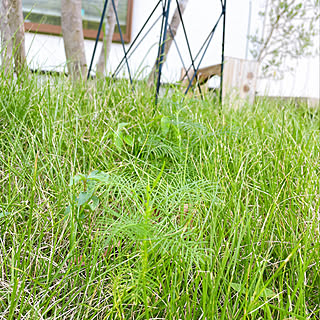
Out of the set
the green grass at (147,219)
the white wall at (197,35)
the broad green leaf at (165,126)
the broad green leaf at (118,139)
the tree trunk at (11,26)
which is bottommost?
the green grass at (147,219)

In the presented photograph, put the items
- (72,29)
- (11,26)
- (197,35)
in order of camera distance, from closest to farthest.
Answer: (11,26) → (72,29) → (197,35)

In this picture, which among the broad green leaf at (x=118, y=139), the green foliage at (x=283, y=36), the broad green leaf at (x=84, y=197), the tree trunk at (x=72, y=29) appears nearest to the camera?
the broad green leaf at (x=84, y=197)

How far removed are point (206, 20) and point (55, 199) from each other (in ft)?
15.0

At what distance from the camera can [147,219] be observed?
69cm

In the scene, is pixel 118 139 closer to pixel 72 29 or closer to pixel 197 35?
pixel 72 29

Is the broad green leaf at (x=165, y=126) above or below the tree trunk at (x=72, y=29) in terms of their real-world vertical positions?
below

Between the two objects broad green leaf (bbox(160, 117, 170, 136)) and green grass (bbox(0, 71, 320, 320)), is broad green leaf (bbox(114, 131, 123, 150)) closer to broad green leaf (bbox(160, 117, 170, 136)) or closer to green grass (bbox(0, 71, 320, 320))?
green grass (bbox(0, 71, 320, 320))

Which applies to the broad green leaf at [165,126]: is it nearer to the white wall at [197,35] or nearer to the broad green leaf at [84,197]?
the broad green leaf at [84,197]

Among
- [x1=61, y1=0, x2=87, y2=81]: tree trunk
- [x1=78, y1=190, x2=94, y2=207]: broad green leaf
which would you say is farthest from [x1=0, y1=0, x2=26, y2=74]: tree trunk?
[x1=78, y1=190, x2=94, y2=207]: broad green leaf

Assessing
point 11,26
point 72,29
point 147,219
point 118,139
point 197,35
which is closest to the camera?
point 147,219

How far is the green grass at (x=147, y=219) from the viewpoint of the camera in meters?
0.74

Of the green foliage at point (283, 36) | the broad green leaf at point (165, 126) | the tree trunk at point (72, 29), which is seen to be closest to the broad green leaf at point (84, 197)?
the broad green leaf at point (165, 126)

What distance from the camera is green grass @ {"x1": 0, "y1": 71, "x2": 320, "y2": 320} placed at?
0.74m

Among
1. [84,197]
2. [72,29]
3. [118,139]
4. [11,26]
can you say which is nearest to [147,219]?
[84,197]
